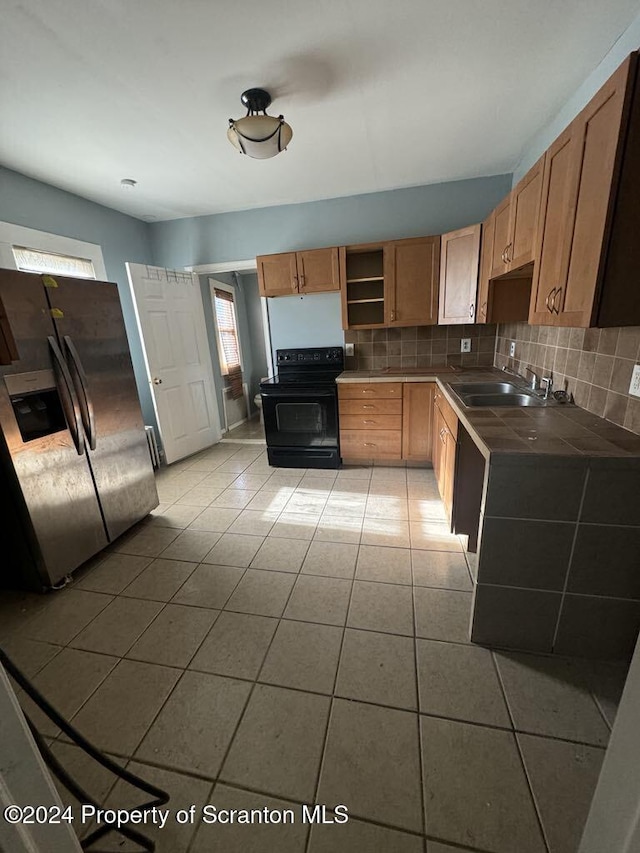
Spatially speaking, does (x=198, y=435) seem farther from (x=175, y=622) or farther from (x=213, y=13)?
(x=213, y=13)

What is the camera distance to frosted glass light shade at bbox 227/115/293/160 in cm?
173

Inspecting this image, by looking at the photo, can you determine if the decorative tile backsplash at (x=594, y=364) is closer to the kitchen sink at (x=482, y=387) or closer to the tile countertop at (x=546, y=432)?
the tile countertop at (x=546, y=432)

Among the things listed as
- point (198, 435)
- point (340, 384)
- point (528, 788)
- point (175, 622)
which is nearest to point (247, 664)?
point (175, 622)

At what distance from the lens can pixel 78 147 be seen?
7.31 ft

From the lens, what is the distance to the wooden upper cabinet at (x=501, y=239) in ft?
6.97

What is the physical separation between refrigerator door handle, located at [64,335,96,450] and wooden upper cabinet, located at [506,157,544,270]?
2518 millimetres

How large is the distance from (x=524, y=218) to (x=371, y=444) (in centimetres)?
202

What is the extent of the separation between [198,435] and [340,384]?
1.89 m

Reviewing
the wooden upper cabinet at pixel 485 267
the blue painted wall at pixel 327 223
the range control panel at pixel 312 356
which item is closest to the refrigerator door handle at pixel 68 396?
the range control panel at pixel 312 356

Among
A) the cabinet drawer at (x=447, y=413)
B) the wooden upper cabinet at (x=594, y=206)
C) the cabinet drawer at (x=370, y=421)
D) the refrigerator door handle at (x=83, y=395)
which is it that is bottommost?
the cabinet drawer at (x=370, y=421)

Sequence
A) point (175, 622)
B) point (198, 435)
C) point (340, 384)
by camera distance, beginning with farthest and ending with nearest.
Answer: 1. point (198, 435)
2. point (340, 384)
3. point (175, 622)

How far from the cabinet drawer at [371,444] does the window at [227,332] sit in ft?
7.31

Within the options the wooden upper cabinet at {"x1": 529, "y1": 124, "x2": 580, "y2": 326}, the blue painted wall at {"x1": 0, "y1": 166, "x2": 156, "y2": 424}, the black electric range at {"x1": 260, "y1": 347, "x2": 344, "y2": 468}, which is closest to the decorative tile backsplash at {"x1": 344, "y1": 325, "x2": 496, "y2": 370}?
the black electric range at {"x1": 260, "y1": 347, "x2": 344, "y2": 468}

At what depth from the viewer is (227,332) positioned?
486cm
